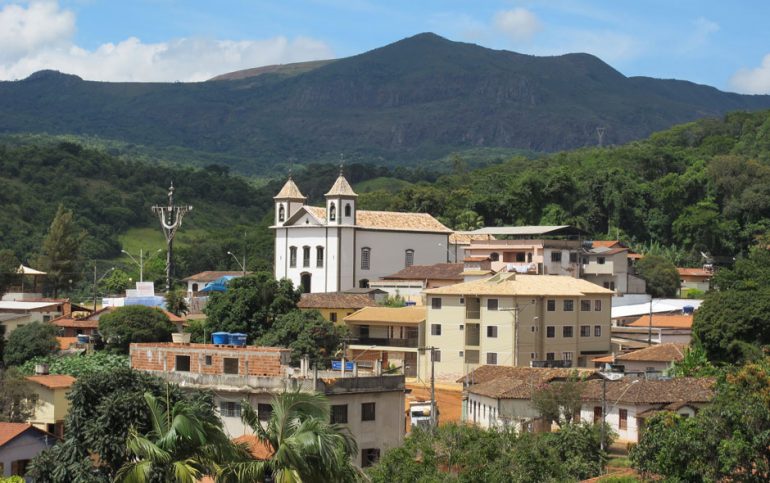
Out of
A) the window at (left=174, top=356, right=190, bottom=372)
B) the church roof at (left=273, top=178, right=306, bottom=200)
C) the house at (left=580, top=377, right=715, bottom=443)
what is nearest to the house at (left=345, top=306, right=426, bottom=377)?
the house at (left=580, top=377, right=715, bottom=443)

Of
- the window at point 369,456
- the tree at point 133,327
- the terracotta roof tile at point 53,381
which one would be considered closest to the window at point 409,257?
the tree at point 133,327

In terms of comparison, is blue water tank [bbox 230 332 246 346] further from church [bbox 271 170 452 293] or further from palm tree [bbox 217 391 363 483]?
church [bbox 271 170 452 293]

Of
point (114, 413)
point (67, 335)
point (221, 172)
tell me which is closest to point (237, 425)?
point (114, 413)

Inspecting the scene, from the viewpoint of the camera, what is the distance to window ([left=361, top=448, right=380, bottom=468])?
34.1 meters

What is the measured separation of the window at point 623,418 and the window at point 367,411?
10730mm

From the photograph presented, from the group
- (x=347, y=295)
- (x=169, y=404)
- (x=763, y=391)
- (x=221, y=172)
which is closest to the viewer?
(x=169, y=404)

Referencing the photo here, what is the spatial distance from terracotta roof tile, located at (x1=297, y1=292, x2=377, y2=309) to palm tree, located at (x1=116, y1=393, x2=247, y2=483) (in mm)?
46064

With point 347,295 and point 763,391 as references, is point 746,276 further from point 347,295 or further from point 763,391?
point 763,391

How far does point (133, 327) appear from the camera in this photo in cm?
5738

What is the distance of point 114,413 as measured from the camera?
2416 centimetres

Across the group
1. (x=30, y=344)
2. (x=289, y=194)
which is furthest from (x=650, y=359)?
(x=289, y=194)

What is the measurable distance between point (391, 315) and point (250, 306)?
7.15 meters

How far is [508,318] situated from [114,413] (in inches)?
1401

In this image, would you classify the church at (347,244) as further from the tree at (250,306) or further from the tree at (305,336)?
the tree at (305,336)
